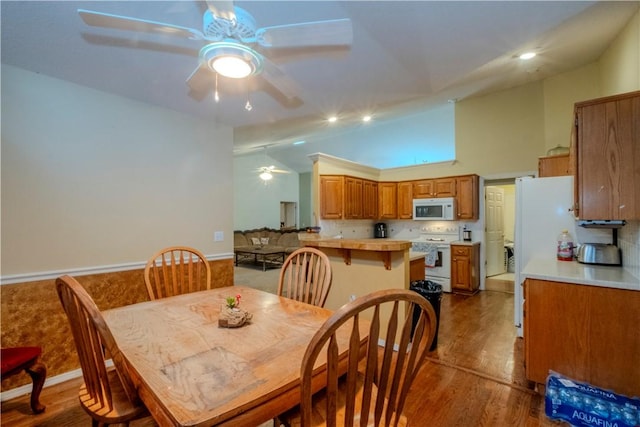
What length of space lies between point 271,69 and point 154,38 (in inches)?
32.8

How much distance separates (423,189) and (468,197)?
2.76 feet

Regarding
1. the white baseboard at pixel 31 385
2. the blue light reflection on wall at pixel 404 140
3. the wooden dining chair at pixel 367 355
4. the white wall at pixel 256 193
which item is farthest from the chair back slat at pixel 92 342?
the white wall at pixel 256 193

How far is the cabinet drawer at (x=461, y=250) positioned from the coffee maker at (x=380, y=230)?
1.63m

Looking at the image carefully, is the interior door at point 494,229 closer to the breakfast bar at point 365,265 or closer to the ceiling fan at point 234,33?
the breakfast bar at point 365,265

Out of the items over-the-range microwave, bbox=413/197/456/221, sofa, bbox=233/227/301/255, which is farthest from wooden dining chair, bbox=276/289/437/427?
sofa, bbox=233/227/301/255

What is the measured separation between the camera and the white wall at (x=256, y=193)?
9367 millimetres

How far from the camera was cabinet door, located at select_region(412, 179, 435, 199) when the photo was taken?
539 centimetres

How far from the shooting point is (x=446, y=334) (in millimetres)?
3047

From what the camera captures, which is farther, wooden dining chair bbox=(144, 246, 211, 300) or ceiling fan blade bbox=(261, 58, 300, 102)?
wooden dining chair bbox=(144, 246, 211, 300)

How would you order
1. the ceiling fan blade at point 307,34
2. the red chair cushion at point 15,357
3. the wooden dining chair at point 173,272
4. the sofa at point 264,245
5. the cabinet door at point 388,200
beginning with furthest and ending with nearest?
the sofa at point 264,245 → the cabinet door at point 388,200 → the wooden dining chair at point 173,272 → the red chair cushion at point 15,357 → the ceiling fan blade at point 307,34

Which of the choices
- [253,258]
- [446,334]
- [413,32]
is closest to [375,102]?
[413,32]

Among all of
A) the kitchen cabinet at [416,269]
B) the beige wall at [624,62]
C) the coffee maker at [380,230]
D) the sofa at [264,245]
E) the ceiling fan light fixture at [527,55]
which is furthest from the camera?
the sofa at [264,245]

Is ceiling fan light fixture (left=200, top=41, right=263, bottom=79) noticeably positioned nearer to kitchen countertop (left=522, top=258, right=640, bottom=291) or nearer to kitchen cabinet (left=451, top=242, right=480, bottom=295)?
kitchen countertop (left=522, top=258, right=640, bottom=291)

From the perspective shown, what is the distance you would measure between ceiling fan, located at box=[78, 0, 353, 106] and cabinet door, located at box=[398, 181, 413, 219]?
4.57 m
